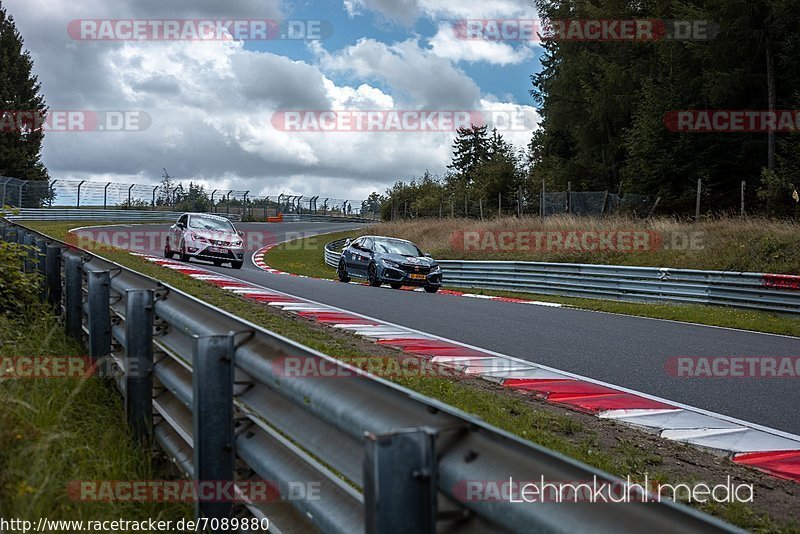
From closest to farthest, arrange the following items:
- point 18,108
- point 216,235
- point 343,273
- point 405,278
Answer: point 405,278 → point 343,273 → point 216,235 → point 18,108

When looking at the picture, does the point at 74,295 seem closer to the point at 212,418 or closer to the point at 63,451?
the point at 63,451

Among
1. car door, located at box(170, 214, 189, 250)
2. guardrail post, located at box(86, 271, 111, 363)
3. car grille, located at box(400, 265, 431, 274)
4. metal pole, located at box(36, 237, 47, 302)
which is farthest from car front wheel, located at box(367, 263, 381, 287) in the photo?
guardrail post, located at box(86, 271, 111, 363)

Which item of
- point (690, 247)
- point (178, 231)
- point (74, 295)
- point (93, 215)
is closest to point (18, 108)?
point (93, 215)

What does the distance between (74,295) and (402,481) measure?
20.2 feet

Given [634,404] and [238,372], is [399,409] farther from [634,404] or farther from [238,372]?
[634,404]

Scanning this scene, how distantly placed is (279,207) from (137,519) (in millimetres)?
68949

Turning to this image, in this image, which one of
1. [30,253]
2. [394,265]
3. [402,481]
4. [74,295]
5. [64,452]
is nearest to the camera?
[402,481]

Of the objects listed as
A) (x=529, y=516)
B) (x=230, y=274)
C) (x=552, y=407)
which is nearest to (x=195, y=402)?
(x=529, y=516)

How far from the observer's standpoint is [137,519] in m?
3.41

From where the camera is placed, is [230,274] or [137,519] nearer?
[137,519]

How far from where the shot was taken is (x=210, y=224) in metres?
24.2

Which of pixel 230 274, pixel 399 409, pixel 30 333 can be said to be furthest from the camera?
pixel 230 274

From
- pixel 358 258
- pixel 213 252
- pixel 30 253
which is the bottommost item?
pixel 358 258

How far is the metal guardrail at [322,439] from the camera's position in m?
1.66
